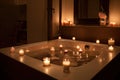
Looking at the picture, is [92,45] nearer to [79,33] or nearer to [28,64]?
[79,33]

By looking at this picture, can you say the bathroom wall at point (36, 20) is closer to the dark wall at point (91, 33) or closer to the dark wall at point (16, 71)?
the dark wall at point (91, 33)

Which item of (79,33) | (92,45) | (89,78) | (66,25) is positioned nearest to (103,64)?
(89,78)

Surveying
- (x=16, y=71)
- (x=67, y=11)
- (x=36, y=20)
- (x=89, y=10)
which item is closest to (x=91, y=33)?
(x=89, y=10)

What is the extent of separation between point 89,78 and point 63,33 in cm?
236

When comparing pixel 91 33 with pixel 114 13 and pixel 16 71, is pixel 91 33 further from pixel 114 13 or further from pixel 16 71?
pixel 16 71

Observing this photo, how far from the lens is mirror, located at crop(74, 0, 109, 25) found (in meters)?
3.26

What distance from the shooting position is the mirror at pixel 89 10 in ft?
10.7

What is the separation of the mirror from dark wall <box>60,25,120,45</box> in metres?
0.29

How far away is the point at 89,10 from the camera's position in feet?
11.5

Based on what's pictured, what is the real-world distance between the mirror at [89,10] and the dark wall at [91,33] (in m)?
0.29

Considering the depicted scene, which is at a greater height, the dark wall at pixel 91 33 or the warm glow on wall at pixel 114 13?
the warm glow on wall at pixel 114 13

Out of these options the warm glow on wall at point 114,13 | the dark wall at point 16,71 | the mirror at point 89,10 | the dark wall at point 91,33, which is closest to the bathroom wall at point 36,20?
the dark wall at point 91,33

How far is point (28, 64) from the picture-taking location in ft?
5.56

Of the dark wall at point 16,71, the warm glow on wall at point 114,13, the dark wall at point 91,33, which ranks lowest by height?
the dark wall at point 16,71
